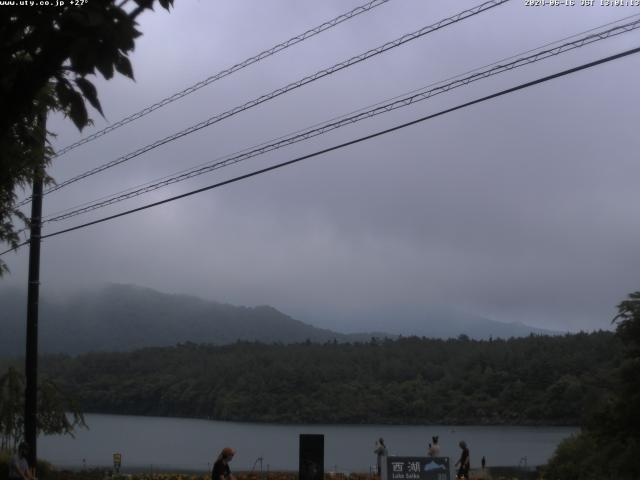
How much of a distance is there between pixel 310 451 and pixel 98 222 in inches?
254

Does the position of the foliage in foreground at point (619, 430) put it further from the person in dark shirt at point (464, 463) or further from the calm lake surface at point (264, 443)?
the calm lake surface at point (264, 443)

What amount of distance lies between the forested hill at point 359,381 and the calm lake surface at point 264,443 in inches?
93.5

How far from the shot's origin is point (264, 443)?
206 feet

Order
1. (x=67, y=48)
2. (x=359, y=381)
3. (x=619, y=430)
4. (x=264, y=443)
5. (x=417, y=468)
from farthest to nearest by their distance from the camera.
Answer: (x=359, y=381)
(x=264, y=443)
(x=619, y=430)
(x=417, y=468)
(x=67, y=48)

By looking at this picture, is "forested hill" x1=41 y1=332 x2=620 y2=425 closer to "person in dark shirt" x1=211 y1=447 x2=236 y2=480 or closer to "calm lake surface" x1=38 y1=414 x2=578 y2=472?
"calm lake surface" x1=38 y1=414 x2=578 y2=472

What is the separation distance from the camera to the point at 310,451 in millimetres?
15102

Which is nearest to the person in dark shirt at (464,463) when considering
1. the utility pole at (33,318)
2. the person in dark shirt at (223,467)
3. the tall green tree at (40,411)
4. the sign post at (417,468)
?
the sign post at (417,468)

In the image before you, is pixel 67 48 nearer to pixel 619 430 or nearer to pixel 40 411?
pixel 40 411

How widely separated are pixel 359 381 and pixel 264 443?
1767cm

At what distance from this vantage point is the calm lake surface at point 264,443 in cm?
4828

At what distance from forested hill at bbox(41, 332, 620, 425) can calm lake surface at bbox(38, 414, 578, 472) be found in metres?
2.38

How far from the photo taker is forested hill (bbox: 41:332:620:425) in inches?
2608

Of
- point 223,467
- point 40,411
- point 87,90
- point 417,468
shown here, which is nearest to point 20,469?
point 223,467

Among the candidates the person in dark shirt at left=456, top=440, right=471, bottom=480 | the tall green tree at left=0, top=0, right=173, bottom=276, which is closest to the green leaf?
the tall green tree at left=0, top=0, right=173, bottom=276
